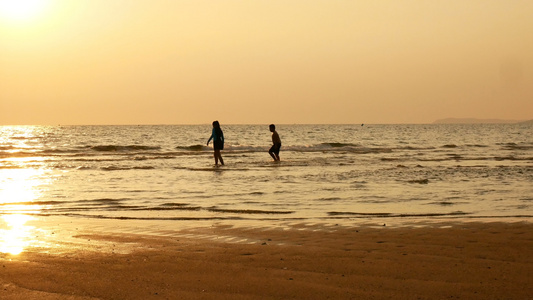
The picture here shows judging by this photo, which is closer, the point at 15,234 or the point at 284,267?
the point at 284,267

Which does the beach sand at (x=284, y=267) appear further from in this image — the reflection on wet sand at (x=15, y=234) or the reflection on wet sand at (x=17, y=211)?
the reflection on wet sand at (x=17, y=211)

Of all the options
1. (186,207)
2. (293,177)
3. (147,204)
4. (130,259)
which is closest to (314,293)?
(130,259)

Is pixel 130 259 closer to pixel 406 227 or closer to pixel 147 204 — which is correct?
pixel 406 227

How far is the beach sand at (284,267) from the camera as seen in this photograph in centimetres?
511

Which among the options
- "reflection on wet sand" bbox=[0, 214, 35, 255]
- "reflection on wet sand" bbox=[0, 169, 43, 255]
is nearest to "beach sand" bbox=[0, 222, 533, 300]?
"reflection on wet sand" bbox=[0, 214, 35, 255]

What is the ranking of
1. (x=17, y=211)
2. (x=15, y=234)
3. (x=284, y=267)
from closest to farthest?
1. (x=284, y=267)
2. (x=15, y=234)
3. (x=17, y=211)

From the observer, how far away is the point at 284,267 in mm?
5984

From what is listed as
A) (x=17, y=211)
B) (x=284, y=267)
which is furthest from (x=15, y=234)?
(x=284, y=267)

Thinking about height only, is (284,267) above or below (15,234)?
below

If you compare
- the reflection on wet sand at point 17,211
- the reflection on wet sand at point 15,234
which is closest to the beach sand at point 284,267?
the reflection on wet sand at point 15,234

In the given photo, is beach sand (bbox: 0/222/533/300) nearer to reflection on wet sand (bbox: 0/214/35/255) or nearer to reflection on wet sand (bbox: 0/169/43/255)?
reflection on wet sand (bbox: 0/214/35/255)

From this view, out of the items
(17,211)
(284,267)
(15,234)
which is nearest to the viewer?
(284,267)

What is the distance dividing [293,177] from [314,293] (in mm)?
13406

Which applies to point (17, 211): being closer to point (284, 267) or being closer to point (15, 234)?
point (15, 234)
